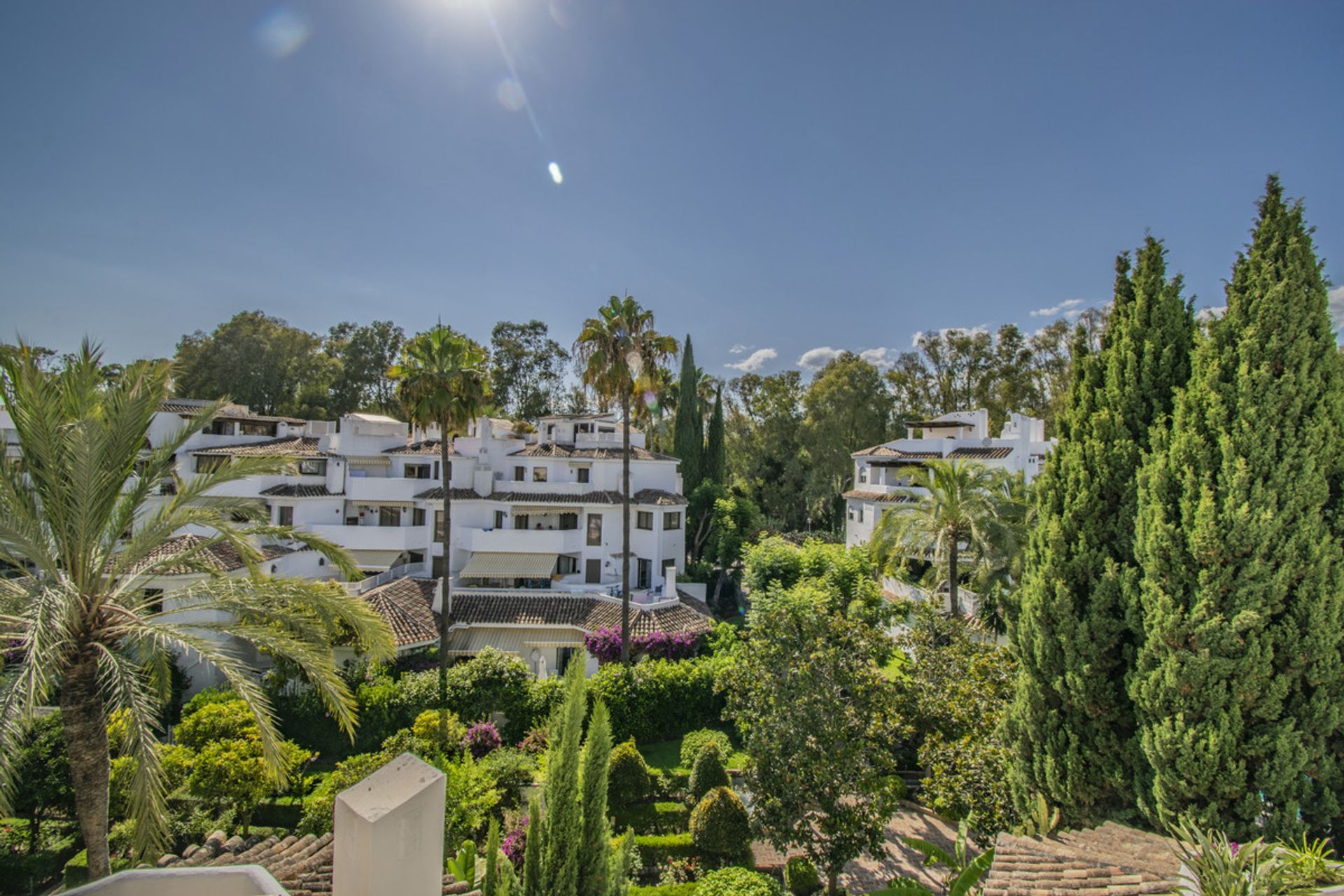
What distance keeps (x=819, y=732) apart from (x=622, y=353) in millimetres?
16973

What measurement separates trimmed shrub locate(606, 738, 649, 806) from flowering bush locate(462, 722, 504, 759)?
500cm

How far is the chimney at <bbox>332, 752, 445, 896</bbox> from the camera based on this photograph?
5027 mm

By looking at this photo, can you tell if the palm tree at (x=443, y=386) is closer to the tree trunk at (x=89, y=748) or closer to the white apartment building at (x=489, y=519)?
the white apartment building at (x=489, y=519)

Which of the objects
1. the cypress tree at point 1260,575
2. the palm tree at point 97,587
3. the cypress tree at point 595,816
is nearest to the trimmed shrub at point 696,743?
the cypress tree at point 595,816

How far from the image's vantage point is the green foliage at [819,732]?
13.1 meters

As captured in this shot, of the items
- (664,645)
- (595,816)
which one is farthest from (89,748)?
(664,645)

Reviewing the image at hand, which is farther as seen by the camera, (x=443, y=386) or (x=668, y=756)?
(x=443, y=386)

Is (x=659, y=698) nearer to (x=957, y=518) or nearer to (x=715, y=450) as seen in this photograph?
(x=957, y=518)

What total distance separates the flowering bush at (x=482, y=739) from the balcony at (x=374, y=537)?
15894 millimetres

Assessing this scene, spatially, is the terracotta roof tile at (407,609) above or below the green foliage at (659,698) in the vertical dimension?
above

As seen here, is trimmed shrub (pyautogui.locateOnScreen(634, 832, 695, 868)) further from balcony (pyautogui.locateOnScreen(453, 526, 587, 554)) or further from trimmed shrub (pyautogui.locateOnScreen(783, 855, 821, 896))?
balcony (pyautogui.locateOnScreen(453, 526, 587, 554))

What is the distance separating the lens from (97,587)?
27.9 ft

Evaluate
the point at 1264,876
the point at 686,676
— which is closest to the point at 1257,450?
the point at 1264,876

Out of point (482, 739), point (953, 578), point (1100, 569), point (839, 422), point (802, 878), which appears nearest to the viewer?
point (1100, 569)
